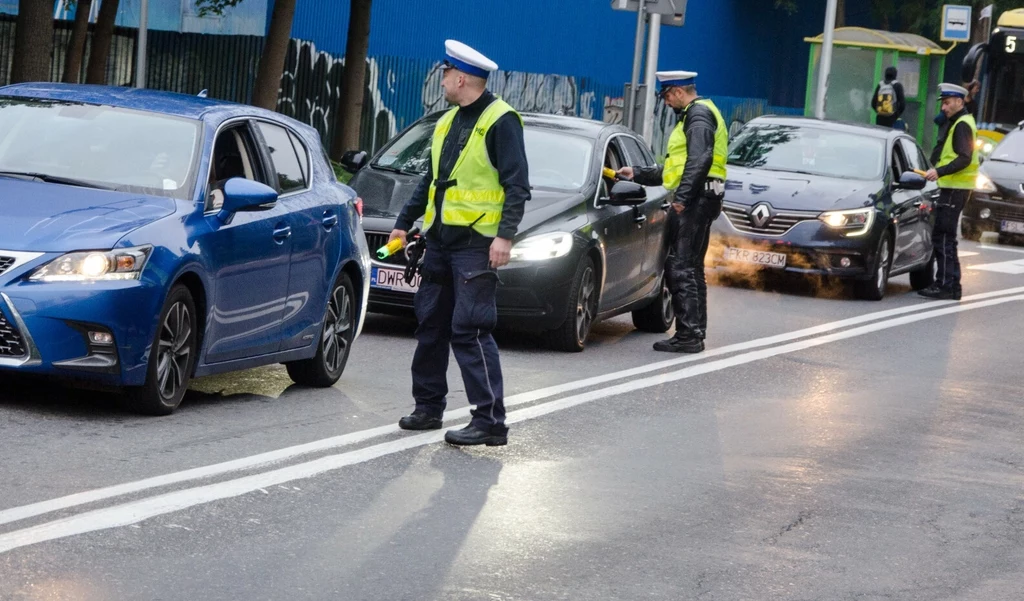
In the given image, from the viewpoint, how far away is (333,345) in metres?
10.3

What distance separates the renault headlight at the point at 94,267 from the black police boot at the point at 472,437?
1553 millimetres

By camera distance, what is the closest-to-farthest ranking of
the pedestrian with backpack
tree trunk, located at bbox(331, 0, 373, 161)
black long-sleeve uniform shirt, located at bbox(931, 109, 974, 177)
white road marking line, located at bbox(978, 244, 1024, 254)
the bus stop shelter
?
black long-sleeve uniform shirt, located at bbox(931, 109, 974, 177), tree trunk, located at bbox(331, 0, 373, 161), white road marking line, located at bbox(978, 244, 1024, 254), the pedestrian with backpack, the bus stop shelter

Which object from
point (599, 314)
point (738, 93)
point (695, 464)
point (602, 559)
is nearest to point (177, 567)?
point (602, 559)

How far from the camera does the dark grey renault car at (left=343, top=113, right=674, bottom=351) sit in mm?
12297

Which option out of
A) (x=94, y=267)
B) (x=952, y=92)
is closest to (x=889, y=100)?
(x=952, y=92)

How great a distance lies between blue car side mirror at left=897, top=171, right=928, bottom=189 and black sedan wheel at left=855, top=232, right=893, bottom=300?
19.6 inches

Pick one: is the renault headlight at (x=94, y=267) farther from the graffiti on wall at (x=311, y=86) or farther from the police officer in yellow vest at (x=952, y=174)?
the graffiti on wall at (x=311, y=86)

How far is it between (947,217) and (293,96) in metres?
16.1

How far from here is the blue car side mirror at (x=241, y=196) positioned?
877 centimetres

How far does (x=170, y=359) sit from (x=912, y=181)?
10.8 meters

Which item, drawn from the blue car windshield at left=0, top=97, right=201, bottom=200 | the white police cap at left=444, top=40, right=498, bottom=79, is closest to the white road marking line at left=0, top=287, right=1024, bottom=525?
the blue car windshield at left=0, top=97, right=201, bottom=200

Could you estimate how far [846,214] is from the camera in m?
17.6

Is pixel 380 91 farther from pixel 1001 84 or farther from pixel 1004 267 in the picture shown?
pixel 1004 267

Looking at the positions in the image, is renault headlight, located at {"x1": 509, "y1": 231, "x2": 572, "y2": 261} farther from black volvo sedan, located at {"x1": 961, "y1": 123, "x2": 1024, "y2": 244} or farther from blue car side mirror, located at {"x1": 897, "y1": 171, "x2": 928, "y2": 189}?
black volvo sedan, located at {"x1": 961, "y1": 123, "x2": 1024, "y2": 244}
